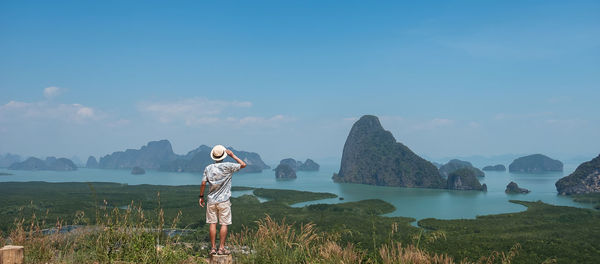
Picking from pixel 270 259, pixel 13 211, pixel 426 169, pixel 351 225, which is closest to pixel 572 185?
pixel 426 169

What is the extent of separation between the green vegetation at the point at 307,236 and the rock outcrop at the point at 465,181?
34083 millimetres

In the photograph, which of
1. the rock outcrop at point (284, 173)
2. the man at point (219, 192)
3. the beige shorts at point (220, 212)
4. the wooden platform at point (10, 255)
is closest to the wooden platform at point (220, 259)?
the man at point (219, 192)

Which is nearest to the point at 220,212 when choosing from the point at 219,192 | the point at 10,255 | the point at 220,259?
the point at 219,192

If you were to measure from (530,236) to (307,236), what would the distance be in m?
33.3

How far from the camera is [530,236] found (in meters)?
32.7

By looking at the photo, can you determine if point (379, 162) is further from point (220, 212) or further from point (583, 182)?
point (220, 212)

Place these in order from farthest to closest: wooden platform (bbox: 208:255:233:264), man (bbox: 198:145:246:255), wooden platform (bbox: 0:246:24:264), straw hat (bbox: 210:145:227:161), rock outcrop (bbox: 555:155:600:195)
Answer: rock outcrop (bbox: 555:155:600:195) < straw hat (bbox: 210:145:227:161) < man (bbox: 198:145:246:255) < wooden platform (bbox: 208:255:233:264) < wooden platform (bbox: 0:246:24:264)

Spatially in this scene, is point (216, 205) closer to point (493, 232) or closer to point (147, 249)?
point (147, 249)

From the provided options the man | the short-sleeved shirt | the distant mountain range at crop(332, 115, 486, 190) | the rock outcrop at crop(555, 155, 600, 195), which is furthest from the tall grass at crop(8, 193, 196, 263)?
the distant mountain range at crop(332, 115, 486, 190)

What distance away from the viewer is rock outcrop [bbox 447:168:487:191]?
9869cm

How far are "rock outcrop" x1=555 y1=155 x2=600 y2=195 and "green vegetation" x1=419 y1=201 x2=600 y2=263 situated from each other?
37527 millimetres

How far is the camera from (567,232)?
3519cm

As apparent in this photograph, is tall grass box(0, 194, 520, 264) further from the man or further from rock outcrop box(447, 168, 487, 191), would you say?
rock outcrop box(447, 168, 487, 191)

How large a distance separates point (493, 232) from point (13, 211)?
63513 mm
